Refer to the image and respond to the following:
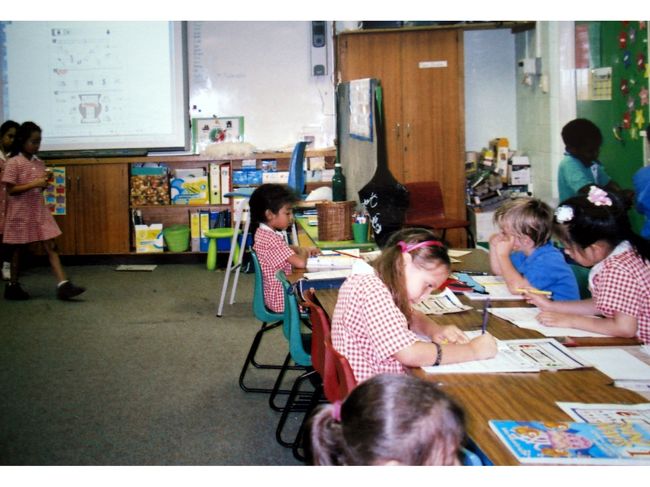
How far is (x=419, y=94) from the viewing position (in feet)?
18.6

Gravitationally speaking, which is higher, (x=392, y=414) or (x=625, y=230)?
(x=625, y=230)

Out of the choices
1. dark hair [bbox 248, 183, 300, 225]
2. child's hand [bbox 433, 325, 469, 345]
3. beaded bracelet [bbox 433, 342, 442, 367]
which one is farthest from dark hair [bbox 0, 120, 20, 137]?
beaded bracelet [bbox 433, 342, 442, 367]

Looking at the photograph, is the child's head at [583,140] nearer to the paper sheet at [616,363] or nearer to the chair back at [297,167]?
the chair back at [297,167]

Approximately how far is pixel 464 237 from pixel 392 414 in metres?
5.02

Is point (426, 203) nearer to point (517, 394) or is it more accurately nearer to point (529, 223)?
point (529, 223)

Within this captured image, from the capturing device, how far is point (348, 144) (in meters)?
4.69

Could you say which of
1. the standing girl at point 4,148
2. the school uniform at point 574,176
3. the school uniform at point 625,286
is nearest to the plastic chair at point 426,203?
the school uniform at point 574,176

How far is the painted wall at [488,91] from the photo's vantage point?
6.18 m

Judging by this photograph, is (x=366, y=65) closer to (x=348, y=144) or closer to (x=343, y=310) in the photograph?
(x=348, y=144)

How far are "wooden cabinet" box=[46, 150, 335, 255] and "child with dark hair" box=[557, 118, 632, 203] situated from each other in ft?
8.78

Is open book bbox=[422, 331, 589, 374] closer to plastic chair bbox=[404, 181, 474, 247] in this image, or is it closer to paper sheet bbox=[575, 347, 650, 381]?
paper sheet bbox=[575, 347, 650, 381]

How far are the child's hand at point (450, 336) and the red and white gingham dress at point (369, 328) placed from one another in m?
0.14

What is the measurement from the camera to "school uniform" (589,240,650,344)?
6.36 ft
